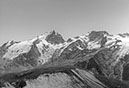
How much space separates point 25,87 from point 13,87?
925cm

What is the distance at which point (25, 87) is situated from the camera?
198 meters

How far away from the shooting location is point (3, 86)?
196m

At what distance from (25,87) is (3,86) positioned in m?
16.1

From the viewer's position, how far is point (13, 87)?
199 m

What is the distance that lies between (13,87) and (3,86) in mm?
7555
